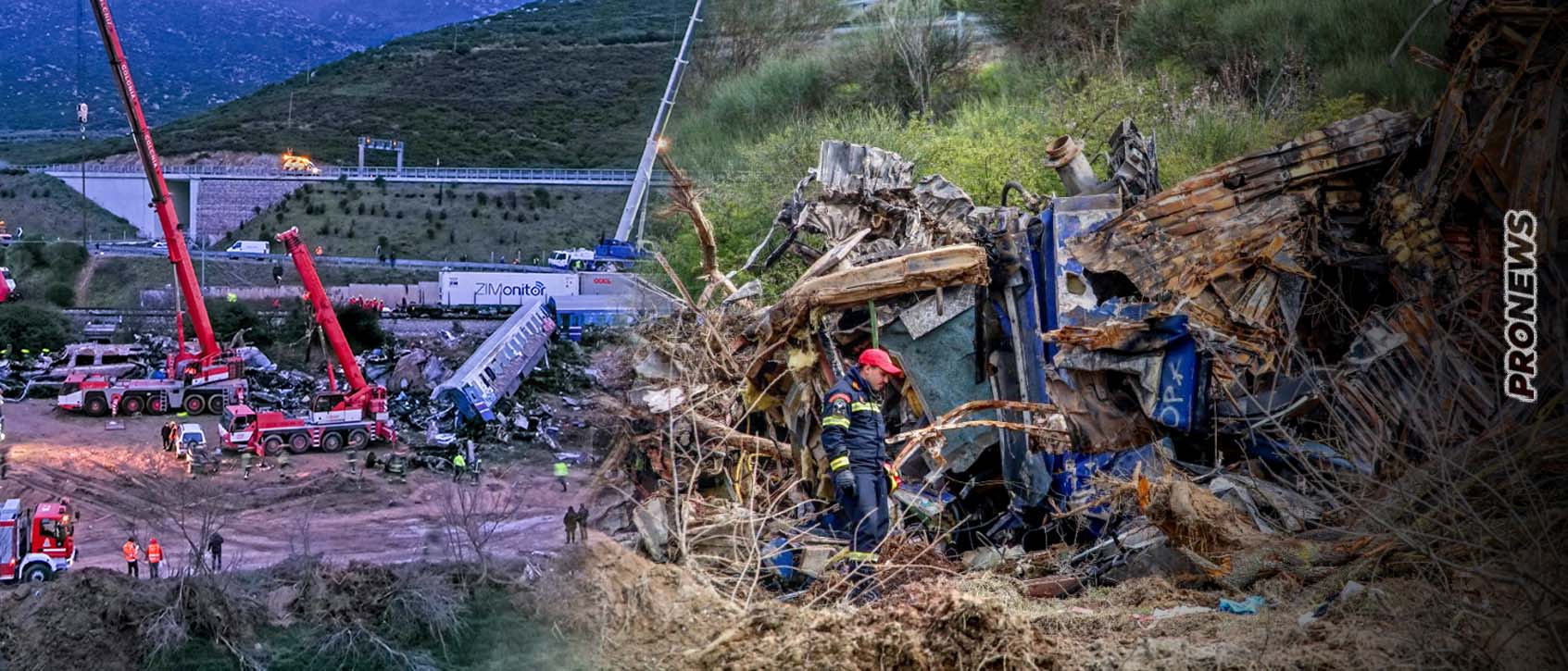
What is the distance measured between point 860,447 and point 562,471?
5.40 m

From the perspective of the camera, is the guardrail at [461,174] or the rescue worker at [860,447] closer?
the rescue worker at [860,447]

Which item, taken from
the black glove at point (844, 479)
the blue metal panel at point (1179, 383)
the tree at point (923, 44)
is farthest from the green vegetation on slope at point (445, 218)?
the tree at point (923, 44)

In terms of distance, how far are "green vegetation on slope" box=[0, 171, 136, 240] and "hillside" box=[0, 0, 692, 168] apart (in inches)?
20.5

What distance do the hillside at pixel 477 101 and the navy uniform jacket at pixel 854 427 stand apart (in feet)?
A: 23.9

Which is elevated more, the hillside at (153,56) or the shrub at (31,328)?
the hillside at (153,56)

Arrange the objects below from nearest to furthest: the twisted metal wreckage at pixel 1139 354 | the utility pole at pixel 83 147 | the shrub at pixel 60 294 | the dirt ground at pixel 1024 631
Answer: the dirt ground at pixel 1024 631 → the twisted metal wreckage at pixel 1139 354 → the shrub at pixel 60 294 → the utility pole at pixel 83 147

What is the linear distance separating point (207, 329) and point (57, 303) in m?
1.61

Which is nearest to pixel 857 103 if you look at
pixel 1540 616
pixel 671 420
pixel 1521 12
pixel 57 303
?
pixel 57 303

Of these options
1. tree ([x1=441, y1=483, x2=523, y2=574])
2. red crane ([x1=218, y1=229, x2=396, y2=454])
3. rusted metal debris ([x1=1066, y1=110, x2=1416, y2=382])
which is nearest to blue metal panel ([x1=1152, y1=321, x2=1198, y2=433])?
rusted metal debris ([x1=1066, y1=110, x2=1416, y2=382])

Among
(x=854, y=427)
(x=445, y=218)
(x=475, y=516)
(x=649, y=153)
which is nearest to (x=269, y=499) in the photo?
(x=475, y=516)

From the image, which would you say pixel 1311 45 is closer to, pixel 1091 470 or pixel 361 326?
pixel 1091 470

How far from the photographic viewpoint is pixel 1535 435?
12.9 ft

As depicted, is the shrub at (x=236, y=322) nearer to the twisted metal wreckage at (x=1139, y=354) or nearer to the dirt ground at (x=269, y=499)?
the dirt ground at (x=269, y=499)

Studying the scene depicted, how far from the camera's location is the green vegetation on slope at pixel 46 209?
1326 centimetres
